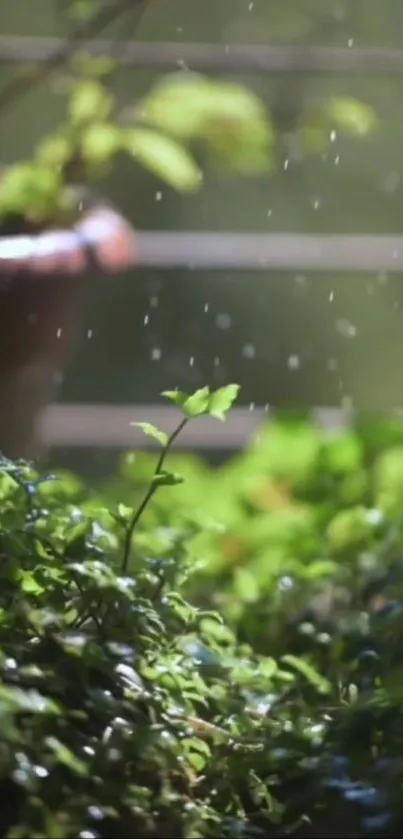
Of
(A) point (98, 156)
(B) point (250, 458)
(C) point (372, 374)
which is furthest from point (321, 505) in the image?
(A) point (98, 156)

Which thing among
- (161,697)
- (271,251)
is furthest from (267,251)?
(161,697)

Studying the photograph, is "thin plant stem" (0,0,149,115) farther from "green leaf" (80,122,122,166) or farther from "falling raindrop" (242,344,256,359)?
"falling raindrop" (242,344,256,359)

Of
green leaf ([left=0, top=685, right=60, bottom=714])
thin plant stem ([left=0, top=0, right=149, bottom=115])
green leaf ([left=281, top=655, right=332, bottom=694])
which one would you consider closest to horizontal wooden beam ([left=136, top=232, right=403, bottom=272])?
thin plant stem ([left=0, top=0, right=149, bottom=115])

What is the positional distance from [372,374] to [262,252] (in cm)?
20

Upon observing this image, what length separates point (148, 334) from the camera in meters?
1.44

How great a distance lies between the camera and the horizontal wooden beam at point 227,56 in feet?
4.25

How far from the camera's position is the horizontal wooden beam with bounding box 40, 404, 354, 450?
144 cm

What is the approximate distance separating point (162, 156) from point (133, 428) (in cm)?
33

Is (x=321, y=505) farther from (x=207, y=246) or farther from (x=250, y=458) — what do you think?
(x=207, y=246)

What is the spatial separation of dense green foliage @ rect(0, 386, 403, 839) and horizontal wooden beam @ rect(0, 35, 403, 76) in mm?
699

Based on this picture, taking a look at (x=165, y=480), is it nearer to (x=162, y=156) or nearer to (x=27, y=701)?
(x=27, y=701)

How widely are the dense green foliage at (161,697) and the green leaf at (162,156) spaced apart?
61 centimetres

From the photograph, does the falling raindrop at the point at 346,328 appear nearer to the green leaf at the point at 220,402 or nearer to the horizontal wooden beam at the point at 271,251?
the horizontal wooden beam at the point at 271,251

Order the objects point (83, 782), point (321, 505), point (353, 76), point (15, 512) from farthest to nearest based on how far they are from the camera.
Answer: point (353, 76), point (321, 505), point (15, 512), point (83, 782)
